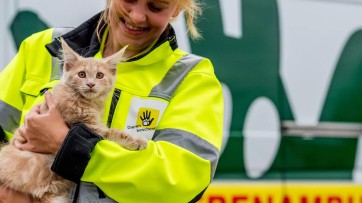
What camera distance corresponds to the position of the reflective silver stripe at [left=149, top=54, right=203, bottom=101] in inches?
71.4

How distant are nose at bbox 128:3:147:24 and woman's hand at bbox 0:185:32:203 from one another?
0.57 meters

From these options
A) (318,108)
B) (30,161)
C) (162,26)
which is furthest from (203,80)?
(318,108)

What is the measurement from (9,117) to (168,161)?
53 cm

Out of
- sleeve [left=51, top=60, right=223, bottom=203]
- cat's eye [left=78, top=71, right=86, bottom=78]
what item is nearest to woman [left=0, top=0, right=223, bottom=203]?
sleeve [left=51, top=60, right=223, bottom=203]

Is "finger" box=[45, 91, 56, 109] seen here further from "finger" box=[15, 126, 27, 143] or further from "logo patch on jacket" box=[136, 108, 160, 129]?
"logo patch on jacket" box=[136, 108, 160, 129]

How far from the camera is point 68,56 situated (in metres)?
1.78

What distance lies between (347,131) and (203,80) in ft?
5.86

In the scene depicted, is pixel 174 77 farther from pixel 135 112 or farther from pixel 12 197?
pixel 12 197

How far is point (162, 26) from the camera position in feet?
6.17

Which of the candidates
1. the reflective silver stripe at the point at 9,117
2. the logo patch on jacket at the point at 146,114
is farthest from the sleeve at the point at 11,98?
the logo patch on jacket at the point at 146,114

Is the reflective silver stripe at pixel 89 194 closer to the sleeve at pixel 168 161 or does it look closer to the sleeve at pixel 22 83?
the sleeve at pixel 168 161

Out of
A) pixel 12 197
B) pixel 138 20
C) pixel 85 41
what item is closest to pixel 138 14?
pixel 138 20

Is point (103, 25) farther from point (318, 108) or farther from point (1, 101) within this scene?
point (318, 108)

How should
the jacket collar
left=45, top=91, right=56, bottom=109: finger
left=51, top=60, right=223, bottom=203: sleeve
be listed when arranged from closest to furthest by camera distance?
left=51, top=60, right=223, bottom=203: sleeve
left=45, top=91, right=56, bottom=109: finger
the jacket collar
